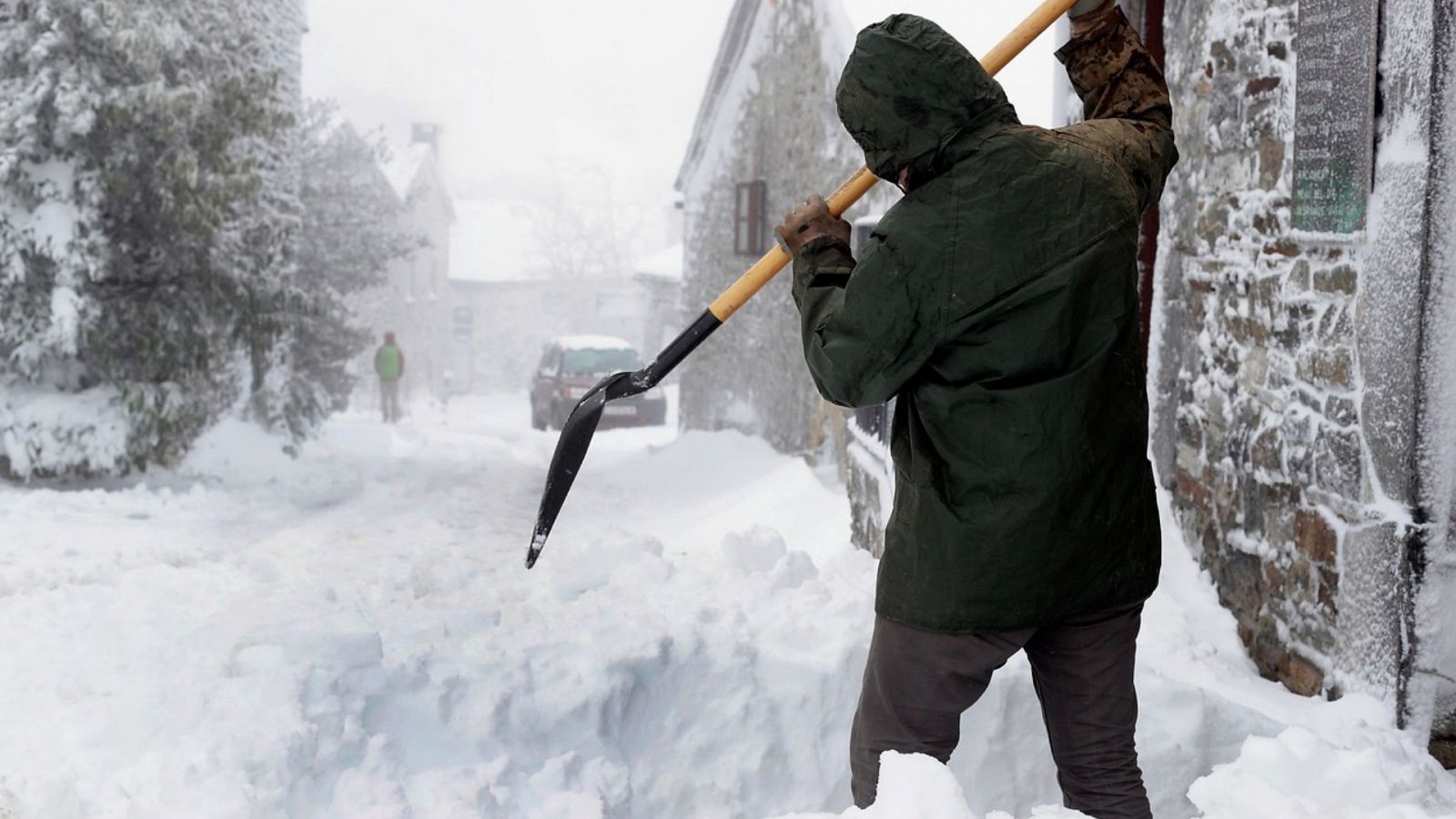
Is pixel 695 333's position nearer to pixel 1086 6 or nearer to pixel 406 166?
pixel 1086 6

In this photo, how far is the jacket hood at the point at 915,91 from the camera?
6.82 feet

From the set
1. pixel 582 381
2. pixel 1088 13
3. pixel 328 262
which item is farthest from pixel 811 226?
pixel 582 381

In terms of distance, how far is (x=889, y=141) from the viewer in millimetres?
2123

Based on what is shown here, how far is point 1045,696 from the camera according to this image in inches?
93.9

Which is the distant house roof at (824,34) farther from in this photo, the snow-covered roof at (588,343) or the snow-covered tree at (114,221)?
the snow-covered tree at (114,221)

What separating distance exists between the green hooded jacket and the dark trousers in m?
0.06

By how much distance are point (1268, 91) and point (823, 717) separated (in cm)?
224

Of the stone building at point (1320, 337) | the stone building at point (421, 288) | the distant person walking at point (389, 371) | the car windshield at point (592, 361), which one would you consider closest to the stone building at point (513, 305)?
the stone building at point (421, 288)

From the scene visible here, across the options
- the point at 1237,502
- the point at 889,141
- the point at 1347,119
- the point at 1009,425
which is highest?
the point at 1347,119

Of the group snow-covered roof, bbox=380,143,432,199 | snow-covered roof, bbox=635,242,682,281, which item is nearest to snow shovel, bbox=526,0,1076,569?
snow-covered roof, bbox=635,242,682,281

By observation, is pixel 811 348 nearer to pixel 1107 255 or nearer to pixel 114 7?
pixel 1107 255

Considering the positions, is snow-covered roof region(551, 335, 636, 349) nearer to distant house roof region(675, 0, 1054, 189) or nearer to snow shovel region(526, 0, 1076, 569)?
distant house roof region(675, 0, 1054, 189)

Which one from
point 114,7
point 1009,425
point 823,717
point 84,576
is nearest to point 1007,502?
point 1009,425

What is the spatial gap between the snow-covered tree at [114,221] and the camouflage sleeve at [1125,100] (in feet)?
22.7
